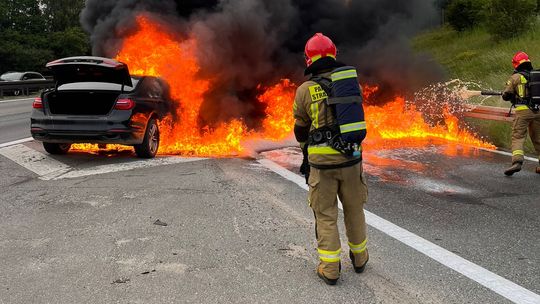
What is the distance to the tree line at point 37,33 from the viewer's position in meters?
38.4

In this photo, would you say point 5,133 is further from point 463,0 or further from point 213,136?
point 463,0

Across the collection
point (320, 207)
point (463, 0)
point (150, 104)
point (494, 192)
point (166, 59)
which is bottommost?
point (494, 192)

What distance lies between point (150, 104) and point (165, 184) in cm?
233

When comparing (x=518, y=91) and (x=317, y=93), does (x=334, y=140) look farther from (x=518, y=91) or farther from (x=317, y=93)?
(x=518, y=91)

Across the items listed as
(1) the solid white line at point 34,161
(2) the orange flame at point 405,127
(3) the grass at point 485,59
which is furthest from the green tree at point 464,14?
(1) the solid white line at point 34,161

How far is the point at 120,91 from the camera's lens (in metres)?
7.72

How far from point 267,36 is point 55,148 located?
5.34 meters

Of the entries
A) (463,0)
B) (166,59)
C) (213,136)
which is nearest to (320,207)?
(213,136)

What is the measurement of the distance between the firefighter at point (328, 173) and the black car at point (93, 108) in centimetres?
456

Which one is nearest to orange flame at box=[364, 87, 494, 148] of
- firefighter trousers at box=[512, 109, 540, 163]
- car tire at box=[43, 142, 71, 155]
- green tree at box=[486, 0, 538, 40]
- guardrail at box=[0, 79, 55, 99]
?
firefighter trousers at box=[512, 109, 540, 163]

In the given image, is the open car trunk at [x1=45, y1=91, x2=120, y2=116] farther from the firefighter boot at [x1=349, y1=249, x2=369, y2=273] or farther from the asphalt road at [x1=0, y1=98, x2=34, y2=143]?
the firefighter boot at [x1=349, y1=249, x2=369, y2=273]

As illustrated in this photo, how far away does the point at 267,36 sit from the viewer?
36.8 feet

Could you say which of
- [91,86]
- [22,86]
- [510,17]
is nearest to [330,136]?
[91,86]

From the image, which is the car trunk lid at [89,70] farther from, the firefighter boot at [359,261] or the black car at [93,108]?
the firefighter boot at [359,261]
